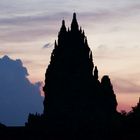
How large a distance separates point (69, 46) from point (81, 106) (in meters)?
12.7

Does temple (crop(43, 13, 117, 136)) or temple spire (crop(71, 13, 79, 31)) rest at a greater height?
temple spire (crop(71, 13, 79, 31))

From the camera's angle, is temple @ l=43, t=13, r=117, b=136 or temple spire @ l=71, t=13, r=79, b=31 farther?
temple spire @ l=71, t=13, r=79, b=31

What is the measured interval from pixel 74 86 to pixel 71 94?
1633mm

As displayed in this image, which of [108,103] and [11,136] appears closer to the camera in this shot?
[11,136]

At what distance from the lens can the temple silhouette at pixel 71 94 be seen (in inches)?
3428

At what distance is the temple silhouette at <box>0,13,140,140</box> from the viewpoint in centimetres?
8706

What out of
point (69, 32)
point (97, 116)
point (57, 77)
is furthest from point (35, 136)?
point (69, 32)

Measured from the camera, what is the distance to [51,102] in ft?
338

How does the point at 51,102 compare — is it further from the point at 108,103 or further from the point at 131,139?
the point at 131,139

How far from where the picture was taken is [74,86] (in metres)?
104

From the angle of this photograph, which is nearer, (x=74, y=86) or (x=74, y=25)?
(x=74, y=86)

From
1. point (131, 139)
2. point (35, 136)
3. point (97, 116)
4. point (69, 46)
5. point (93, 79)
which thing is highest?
point (69, 46)

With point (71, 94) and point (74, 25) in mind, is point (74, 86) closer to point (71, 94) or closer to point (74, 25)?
point (71, 94)

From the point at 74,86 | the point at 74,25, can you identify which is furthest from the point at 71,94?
the point at 74,25
